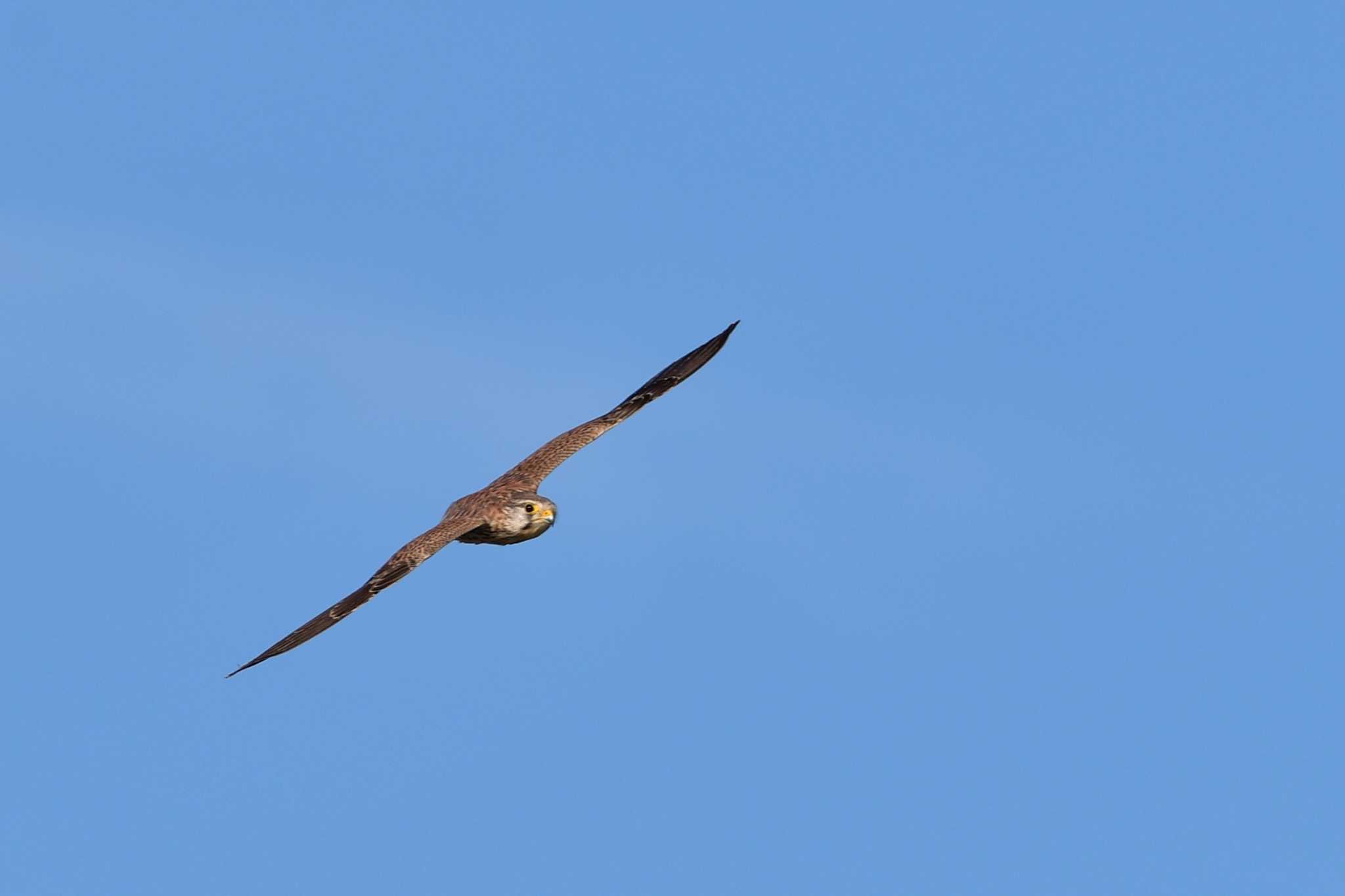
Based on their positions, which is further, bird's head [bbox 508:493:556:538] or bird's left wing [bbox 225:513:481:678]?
bird's head [bbox 508:493:556:538]

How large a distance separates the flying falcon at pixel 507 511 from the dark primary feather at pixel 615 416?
0.01 meters

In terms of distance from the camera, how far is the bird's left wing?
37562 millimetres

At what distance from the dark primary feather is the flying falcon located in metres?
0.01

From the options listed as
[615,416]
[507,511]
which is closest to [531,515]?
[507,511]

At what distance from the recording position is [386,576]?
130ft

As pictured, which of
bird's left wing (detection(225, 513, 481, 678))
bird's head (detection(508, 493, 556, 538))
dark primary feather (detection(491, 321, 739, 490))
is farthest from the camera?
dark primary feather (detection(491, 321, 739, 490))

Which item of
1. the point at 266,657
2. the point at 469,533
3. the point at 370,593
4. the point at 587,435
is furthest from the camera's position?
the point at 587,435

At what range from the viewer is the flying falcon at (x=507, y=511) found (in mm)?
38625

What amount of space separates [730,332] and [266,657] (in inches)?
624

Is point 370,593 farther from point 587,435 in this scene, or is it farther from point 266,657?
point 587,435

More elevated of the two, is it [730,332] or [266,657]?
[730,332]

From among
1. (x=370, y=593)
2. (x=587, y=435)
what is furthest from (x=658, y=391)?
(x=370, y=593)

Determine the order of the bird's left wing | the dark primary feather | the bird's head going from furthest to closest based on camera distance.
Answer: the dark primary feather < the bird's head < the bird's left wing

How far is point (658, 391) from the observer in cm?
4862
